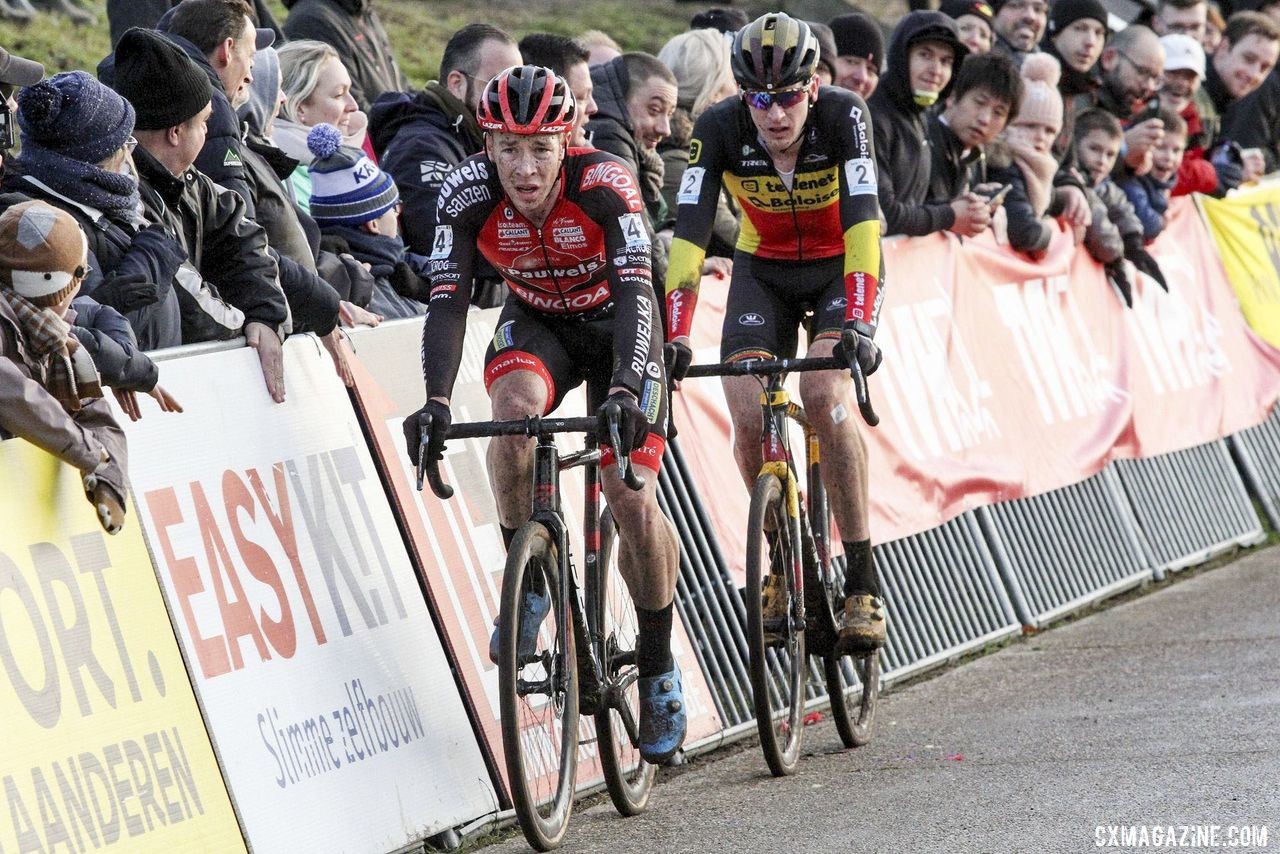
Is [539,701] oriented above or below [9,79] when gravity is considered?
below

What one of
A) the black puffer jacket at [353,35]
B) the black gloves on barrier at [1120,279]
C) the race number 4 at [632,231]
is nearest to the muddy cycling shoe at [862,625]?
the race number 4 at [632,231]

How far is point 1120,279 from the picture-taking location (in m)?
11.3

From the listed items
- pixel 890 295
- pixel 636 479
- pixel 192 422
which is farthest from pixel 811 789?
pixel 890 295

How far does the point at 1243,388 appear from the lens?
12.4m

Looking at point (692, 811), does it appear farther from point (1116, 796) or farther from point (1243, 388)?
point (1243, 388)

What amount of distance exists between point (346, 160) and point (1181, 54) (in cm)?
858

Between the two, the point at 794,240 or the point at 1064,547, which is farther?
the point at 1064,547

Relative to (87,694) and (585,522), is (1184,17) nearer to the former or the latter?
(585,522)

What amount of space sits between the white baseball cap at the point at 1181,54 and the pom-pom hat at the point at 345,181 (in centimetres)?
836

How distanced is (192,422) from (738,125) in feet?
8.58

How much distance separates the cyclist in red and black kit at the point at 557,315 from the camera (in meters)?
5.73

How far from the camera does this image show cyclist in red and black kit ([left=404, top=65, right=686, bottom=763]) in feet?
18.8

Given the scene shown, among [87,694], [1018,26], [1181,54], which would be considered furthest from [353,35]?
[1181,54]

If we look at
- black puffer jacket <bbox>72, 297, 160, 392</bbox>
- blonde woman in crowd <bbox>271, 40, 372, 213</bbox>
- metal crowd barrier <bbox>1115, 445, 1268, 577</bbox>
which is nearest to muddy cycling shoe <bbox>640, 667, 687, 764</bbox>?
black puffer jacket <bbox>72, 297, 160, 392</bbox>
